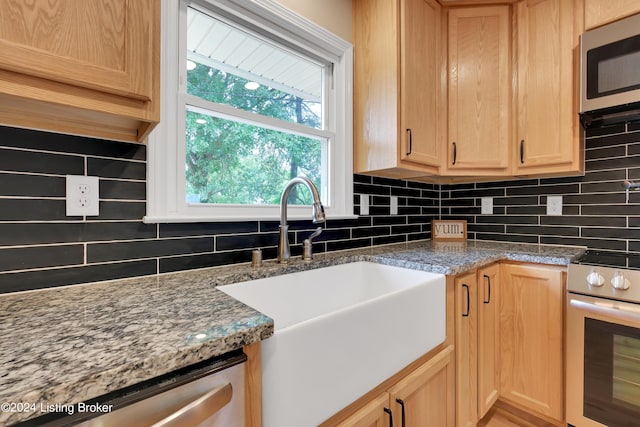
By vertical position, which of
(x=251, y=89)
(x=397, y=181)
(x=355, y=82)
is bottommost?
(x=397, y=181)

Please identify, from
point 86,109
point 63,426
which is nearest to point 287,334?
point 63,426

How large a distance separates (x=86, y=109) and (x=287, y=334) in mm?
724

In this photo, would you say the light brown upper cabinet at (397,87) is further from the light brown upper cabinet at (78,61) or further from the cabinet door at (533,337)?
the light brown upper cabinet at (78,61)

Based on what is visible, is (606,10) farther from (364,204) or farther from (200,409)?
(200,409)

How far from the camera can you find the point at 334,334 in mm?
743

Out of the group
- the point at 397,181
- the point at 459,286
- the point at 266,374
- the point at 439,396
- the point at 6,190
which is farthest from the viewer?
the point at 397,181

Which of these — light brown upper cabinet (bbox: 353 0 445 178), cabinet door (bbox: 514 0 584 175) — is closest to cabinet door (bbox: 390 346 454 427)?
light brown upper cabinet (bbox: 353 0 445 178)

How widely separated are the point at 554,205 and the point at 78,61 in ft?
7.99

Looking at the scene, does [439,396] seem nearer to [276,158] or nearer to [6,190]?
[276,158]

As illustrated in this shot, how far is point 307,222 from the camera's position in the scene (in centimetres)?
152

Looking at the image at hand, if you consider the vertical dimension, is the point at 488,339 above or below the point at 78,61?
below

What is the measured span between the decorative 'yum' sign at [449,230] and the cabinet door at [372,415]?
1.60m

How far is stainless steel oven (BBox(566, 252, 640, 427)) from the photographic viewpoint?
3.89ft

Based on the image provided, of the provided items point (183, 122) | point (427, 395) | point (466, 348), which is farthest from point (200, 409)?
point (466, 348)
